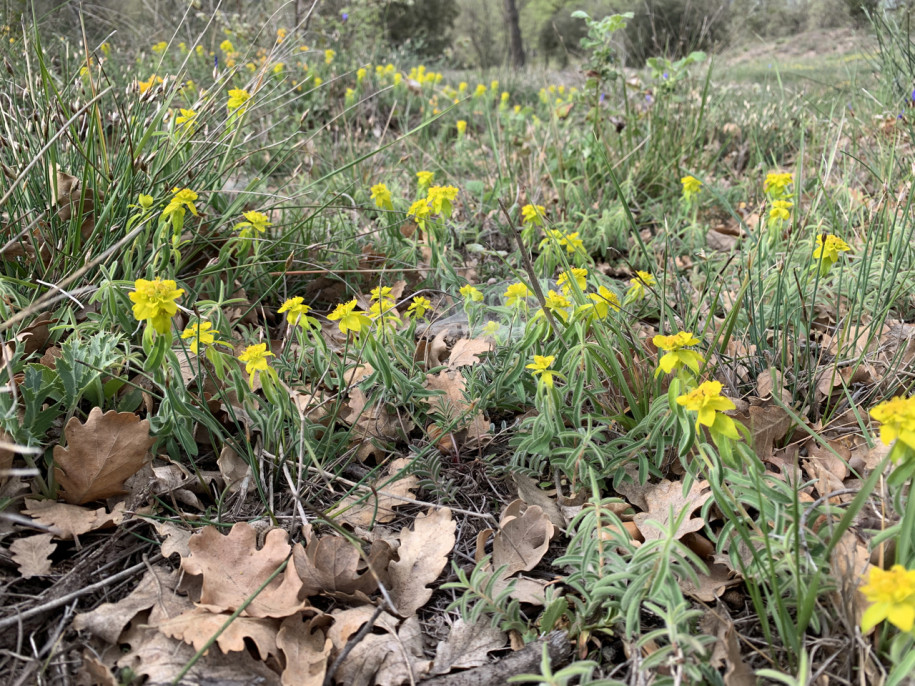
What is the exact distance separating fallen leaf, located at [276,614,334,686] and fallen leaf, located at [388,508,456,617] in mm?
152

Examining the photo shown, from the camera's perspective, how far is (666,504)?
142 centimetres

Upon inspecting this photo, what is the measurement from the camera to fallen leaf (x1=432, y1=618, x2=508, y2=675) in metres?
1.15

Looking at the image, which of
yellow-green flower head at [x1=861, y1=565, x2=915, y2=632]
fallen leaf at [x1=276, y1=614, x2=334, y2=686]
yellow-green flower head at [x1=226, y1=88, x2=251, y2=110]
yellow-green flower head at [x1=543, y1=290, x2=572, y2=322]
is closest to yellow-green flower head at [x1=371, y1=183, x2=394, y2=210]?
yellow-green flower head at [x1=226, y1=88, x2=251, y2=110]

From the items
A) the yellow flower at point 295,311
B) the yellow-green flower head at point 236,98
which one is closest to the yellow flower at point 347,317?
the yellow flower at point 295,311

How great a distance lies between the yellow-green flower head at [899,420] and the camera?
92 cm

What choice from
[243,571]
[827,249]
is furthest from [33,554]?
[827,249]

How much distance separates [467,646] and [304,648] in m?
0.28

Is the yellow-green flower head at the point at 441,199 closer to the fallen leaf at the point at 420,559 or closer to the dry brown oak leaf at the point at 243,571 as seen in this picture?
the fallen leaf at the point at 420,559

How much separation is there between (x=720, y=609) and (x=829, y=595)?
19 centimetres

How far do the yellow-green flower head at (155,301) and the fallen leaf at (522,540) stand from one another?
0.77 meters

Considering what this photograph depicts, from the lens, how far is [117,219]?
1.90 meters

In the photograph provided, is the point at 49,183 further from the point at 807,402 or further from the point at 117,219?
the point at 807,402

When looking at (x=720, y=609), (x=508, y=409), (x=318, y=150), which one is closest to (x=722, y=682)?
(x=720, y=609)

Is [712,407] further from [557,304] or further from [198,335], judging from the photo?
[198,335]
